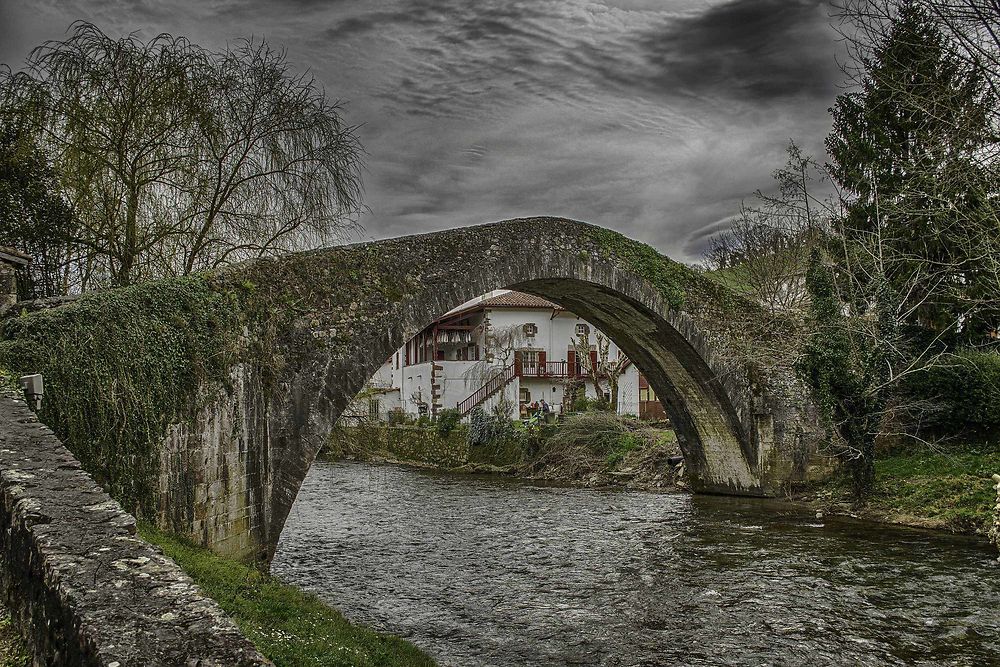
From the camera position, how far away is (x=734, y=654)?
7340 mm

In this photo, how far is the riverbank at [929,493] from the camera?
1302cm

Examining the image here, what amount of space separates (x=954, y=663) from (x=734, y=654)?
1.91 m

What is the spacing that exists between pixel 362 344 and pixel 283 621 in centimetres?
436

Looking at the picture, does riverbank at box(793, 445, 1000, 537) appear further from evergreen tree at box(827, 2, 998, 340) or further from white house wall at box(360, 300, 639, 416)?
white house wall at box(360, 300, 639, 416)

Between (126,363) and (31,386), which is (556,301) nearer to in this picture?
(126,363)

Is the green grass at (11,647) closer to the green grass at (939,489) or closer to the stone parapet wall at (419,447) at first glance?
the green grass at (939,489)

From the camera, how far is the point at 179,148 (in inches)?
447

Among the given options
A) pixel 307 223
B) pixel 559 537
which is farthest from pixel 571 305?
pixel 307 223

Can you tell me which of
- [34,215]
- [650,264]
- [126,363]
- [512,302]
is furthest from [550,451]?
[126,363]

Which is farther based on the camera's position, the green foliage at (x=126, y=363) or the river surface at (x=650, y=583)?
the river surface at (x=650, y=583)

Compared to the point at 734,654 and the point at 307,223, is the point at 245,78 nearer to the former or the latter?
the point at 307,223

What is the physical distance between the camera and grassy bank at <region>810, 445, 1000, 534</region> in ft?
42.7

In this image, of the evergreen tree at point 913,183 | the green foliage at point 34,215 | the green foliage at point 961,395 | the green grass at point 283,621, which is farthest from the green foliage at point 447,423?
the green grass at point 283,621

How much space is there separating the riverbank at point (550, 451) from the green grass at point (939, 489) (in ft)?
16.5
